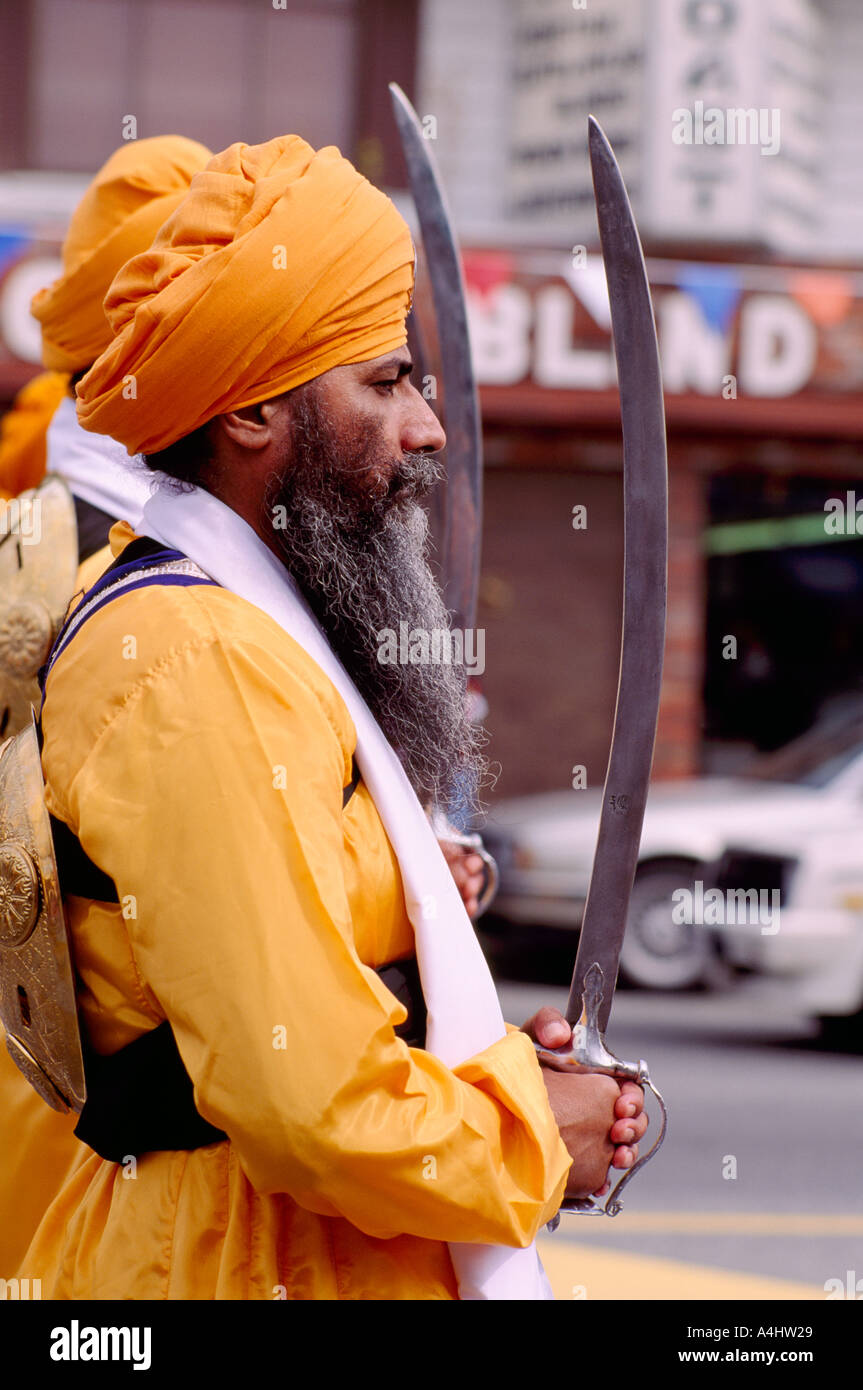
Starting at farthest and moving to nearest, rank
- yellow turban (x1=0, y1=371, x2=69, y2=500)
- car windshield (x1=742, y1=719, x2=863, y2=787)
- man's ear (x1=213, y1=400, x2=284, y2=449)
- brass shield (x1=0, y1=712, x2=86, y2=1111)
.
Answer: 1. car windshield (x1=742, y1=719, x2=863, y2=787)
2. yellow turban (x1=0, y1=371, x2=69, y2=500)
3. man's ear (x1=213, y1=400, x2=284, y2=449)
4. brass shield (x1=0, y1=712, x2=86, y2=1111)

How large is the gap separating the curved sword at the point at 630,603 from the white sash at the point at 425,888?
21 centimetres

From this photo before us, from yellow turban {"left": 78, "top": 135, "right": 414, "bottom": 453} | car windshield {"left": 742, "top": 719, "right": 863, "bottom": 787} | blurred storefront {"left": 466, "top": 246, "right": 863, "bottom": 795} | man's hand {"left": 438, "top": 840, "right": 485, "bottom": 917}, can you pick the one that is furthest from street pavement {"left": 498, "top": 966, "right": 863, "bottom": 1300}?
blurred storefront {"left": 466, "top": 246, "right": 863, "bottom": 795}

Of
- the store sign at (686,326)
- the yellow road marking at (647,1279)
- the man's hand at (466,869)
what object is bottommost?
the yellow road marking at (647,1279)

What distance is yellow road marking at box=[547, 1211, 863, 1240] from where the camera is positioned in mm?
5629

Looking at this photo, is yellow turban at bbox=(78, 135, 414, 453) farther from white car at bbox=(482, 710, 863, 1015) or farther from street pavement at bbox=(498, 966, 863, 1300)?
white car at bbox=(482, 710, 863, 1015)

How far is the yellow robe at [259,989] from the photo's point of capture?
1496mm

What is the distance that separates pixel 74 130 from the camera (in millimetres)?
14258

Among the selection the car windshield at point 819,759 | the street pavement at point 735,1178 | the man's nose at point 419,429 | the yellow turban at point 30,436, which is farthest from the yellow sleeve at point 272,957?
the car windshield at point 819,759

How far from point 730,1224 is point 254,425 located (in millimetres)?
4602

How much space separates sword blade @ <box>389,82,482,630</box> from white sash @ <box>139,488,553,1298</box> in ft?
3.12

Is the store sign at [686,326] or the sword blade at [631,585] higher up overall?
the store sign at [686,326]

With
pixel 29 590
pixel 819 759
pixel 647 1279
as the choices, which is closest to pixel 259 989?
pixel 29 590

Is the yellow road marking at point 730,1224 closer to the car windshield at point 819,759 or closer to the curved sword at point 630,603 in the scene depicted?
the curved sword at point 630,603

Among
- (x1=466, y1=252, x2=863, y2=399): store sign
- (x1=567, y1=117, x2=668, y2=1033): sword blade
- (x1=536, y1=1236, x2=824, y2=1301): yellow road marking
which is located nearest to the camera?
(x1=567, y1=117, x2=668, y2=1033): sword blade
